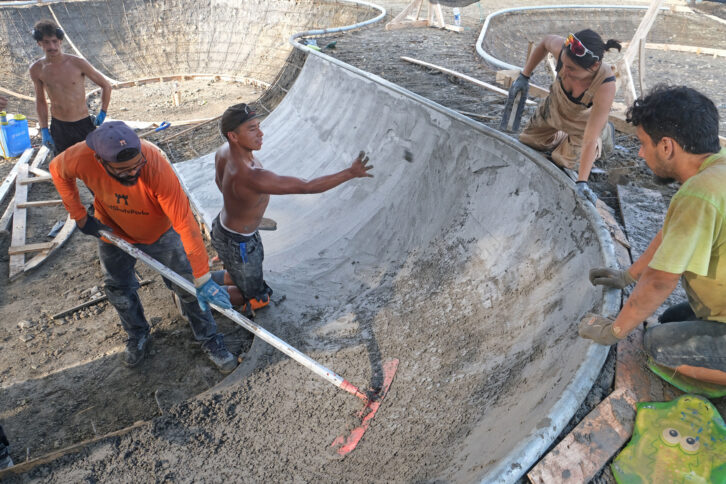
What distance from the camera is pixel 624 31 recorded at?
16.9m

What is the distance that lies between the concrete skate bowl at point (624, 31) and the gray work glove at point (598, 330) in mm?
12245

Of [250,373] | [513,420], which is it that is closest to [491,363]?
[513,420]

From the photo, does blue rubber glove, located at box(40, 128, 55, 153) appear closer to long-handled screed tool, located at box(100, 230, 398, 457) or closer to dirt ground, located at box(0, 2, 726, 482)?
dirt ground, located at box(0, 2, 726, 482)

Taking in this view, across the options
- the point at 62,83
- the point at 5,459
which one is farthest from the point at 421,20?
the point at 5,459

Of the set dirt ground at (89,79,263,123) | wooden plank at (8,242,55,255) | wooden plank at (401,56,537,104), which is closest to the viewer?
wooden plank at (8,242,55,255)

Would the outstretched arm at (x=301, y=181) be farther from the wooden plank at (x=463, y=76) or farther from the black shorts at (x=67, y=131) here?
the wooden plank at (x=463, y=76)

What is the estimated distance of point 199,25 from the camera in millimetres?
20609

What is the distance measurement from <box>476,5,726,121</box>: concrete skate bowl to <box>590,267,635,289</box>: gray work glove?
38.8 feet

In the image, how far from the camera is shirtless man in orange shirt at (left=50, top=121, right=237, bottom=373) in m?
3.21

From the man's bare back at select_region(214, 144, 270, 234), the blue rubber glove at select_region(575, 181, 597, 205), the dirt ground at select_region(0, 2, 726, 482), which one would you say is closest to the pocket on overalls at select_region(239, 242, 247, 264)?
the man's bare back at select_region(214, 144, 270, 234)

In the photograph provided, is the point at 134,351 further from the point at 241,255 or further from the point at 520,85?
the point at 520,85

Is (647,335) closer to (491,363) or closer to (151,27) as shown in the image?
(491,363)

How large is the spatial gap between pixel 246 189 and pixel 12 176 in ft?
24.4

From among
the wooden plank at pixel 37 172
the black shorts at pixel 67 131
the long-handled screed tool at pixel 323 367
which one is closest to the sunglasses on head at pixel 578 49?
the long-handled screed tool at pixel 323 367
